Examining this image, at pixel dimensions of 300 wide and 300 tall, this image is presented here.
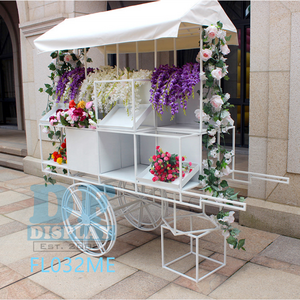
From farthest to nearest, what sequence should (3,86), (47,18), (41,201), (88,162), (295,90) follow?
(3,86) < (47,18) < (41,201) < (295,90) < (88,162)

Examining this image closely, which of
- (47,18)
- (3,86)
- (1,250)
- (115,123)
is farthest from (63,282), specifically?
(3,86)

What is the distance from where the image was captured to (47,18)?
6.47 meters

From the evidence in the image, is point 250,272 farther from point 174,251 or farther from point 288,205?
point 288,205

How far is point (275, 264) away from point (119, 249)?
166cm

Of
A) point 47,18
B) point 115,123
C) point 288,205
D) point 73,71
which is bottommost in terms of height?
point 288,205

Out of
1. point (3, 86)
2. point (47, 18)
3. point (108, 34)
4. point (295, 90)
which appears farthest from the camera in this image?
point (3, 86)

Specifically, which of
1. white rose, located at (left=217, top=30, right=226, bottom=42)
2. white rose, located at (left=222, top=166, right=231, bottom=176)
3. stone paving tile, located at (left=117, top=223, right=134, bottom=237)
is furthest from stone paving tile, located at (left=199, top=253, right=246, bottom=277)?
white rose, located at (left=217, top=30, right=226, bottom=42)

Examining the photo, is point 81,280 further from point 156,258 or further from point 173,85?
point 173,85

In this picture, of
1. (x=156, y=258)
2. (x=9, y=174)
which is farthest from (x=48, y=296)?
(x=9, y=174)

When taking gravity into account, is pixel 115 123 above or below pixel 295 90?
below

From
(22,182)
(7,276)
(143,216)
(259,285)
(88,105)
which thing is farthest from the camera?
(22,182)

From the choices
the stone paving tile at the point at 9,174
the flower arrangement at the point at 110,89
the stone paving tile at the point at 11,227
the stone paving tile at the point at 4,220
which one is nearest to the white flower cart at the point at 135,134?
the flower arrangement at the point at 110,89

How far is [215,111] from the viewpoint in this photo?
3172 millimetres

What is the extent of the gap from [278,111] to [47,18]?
14.9ft
